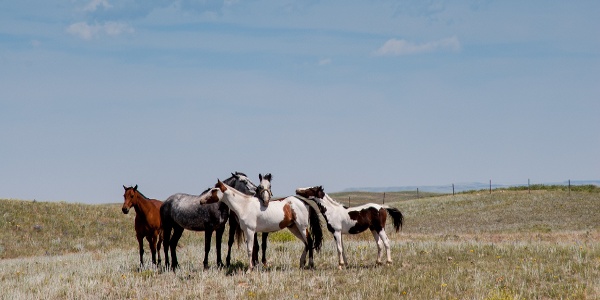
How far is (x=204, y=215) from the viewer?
567 inches

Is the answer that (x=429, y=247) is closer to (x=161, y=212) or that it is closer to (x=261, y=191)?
(x=261, y=191)

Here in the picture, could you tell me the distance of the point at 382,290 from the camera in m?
11.2

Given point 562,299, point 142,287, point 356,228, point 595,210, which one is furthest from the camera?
point 595,210

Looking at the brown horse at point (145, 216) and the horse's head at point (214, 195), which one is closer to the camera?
the horse's head at point (214, 195)

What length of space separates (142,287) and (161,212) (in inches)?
109

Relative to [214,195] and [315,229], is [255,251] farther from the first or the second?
[214,195]

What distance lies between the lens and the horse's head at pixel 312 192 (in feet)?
45.8

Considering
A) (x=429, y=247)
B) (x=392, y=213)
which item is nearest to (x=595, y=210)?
(x=429, y=247)

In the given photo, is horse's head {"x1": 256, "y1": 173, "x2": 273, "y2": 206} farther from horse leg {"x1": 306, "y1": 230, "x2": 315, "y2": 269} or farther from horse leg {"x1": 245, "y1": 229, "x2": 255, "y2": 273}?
horse leg {"x1": 306, "y1": 230, "x2": 315, "y2": 269}

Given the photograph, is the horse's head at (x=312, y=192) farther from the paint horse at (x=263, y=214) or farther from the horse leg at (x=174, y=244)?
the horse leg at (x=174, y=244)

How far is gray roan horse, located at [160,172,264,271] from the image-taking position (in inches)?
562

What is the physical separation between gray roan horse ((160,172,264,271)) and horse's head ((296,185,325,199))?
1321mm

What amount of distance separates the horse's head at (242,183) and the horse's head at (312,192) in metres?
1.32

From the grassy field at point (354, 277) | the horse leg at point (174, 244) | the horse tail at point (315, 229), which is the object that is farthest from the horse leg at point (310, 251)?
the horse leg at point (174, 244)
